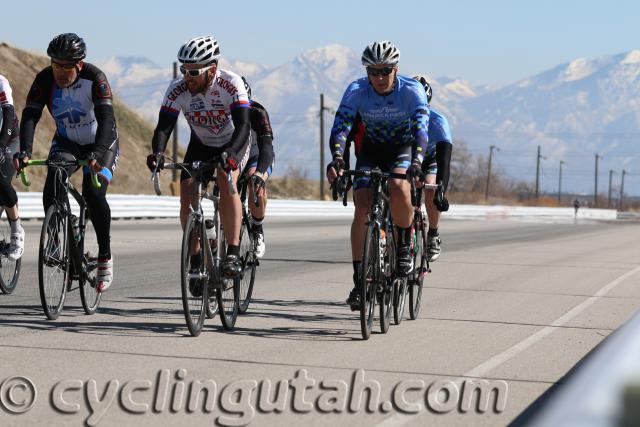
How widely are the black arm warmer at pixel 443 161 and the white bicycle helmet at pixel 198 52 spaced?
2.98m

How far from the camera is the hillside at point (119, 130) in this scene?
64562mm

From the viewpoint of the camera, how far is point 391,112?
859 centimetres

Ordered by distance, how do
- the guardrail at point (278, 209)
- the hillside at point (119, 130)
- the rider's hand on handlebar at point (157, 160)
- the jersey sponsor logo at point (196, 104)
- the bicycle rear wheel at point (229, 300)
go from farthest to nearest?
the hillside at point (119, 130)
the guardrail at point (278, 209)
the jersey sponsor logo at point (196, 104)
the bicycle rear wheel at point (229, 300)
the rider's hand on handlebar at point (157, 160)

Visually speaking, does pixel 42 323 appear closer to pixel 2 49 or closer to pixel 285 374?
pixel 285 374

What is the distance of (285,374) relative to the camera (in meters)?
6.20

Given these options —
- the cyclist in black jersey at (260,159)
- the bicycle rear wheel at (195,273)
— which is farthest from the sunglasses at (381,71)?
the bicycle rear wheel at (195,273)

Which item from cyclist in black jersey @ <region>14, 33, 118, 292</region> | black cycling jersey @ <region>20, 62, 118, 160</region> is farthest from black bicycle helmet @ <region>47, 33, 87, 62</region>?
black cycling jersey @ <region>20, 62, 118, 160</region>

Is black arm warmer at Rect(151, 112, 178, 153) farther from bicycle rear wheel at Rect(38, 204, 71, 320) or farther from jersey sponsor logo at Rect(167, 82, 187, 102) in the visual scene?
bicycle rear wheel at Rect(38, 204, 71, 320)

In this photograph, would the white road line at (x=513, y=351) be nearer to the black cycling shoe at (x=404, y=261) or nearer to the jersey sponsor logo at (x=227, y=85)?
the black cycling shoe at (x=404, y=261)

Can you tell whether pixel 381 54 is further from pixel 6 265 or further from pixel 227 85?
pixel 6 265

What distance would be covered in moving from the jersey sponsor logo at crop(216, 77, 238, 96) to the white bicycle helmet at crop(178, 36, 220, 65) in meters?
0.29

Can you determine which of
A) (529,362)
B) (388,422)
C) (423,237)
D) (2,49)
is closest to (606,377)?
(388,422)

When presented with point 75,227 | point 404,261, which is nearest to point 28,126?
point 75,227

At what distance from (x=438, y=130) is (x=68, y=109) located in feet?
12.8
